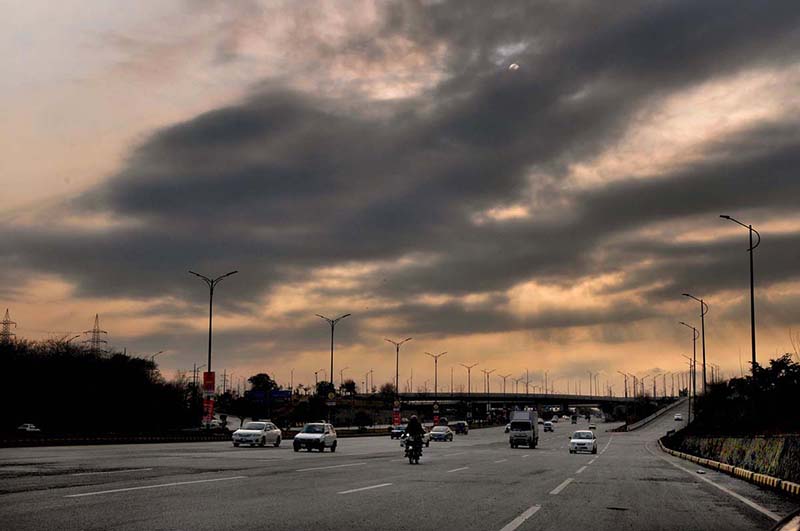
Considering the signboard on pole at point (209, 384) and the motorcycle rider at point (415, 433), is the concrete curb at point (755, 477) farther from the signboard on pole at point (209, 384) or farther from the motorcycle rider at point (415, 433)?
the signboard on pole at point (209, 384)

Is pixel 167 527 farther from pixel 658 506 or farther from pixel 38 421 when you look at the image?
pixel 38 421

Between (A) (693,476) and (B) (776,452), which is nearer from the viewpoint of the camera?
(B) (776,452)

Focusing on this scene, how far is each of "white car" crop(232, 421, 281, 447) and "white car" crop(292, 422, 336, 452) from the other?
4836 millimetres

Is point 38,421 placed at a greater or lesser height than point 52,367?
lesser

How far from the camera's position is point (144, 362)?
410 ft

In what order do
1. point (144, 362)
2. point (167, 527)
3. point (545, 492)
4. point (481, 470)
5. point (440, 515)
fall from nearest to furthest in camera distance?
point (167, 527) < point (440, 515) < point (545, 492) < point (481, 470) < point (144, 362)

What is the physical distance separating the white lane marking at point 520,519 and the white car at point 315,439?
95.4 feet

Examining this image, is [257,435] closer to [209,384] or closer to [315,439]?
[315,439]

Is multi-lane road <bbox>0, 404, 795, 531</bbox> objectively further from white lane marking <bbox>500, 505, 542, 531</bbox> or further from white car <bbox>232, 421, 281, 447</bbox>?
white car <bbox>232, 421, 281, 447</bbox>

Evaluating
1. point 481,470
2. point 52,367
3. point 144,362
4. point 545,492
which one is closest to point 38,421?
point 52,367

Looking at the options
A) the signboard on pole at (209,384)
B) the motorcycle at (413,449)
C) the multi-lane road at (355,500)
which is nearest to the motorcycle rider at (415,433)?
the motorcycle at (413,449)

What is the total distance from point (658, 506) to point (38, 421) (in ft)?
301

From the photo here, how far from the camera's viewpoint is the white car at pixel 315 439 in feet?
139

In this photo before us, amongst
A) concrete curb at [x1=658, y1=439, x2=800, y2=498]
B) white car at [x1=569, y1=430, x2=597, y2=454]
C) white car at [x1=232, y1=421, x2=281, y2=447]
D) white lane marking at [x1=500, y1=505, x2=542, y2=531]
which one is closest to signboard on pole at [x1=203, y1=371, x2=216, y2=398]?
white car at [x1=232, y1=421, x2=281, y2=447]
